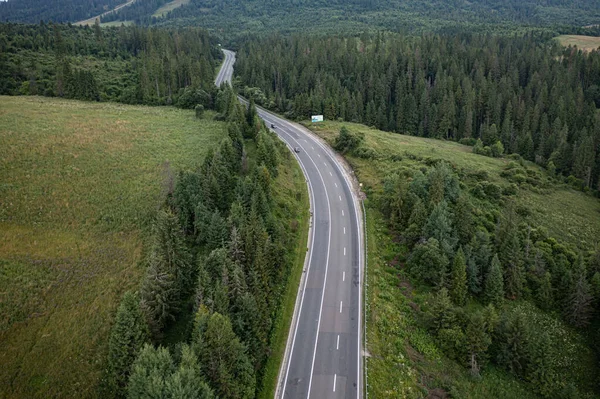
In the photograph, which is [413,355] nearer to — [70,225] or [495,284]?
[495,284]

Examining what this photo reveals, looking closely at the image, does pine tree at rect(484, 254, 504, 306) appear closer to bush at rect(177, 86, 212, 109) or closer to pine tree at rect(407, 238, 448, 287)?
pine tree at rect(407, 238, 448, 287)

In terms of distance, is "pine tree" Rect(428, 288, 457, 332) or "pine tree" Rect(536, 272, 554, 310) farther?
"pine tree" Rect(536, 272, 554, 310)

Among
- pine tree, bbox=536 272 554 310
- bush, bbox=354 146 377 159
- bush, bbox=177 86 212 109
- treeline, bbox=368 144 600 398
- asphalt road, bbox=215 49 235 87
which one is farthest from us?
asphalt road, bbox=215 49 235 87

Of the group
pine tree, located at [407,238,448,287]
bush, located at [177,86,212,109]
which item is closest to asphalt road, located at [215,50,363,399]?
pine tree, located at [407,238,448,287]

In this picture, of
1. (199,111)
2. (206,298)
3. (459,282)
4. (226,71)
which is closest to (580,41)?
(226,71)

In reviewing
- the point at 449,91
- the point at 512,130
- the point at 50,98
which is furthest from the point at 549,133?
the point at 50,98

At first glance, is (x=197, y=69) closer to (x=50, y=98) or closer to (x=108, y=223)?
(x=50, y=98)

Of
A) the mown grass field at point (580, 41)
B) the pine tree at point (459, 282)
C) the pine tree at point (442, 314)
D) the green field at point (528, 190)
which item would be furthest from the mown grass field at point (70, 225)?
the mown grass field at point (580, 41)
